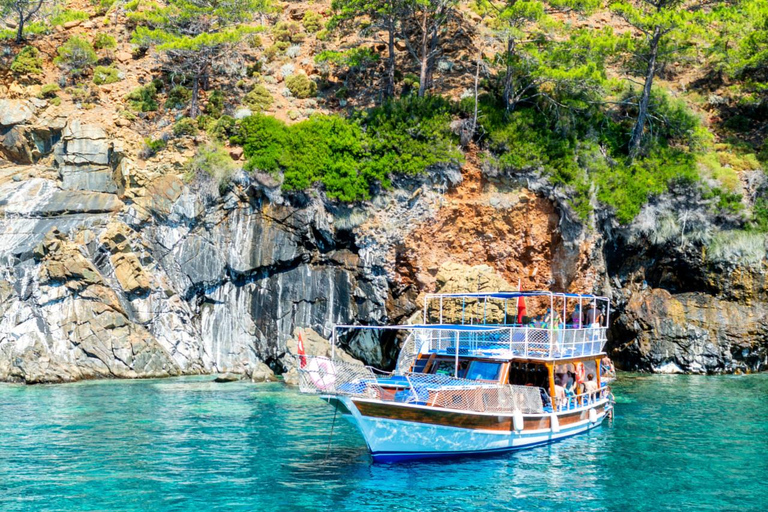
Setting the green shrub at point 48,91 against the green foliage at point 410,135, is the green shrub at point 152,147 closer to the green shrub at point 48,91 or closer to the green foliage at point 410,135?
the green shrub at point 48,91

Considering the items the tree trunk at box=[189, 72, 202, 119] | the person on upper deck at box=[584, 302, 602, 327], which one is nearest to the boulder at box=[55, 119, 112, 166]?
the tree trunk at box=[189, 72, 202, 119]

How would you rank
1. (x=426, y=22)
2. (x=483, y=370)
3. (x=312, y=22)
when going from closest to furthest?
(x=483, y=370) → (x=426, y=22) → (x=312, y=22)

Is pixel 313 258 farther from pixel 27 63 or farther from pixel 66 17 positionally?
pixel 66 17

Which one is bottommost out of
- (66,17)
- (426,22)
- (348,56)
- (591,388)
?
(591,388)

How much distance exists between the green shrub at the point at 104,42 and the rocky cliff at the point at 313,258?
1335 cm

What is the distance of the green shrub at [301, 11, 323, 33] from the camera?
178 ft

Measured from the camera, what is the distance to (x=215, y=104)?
45094 millimetres

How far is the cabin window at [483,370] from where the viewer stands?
21938 millimetres

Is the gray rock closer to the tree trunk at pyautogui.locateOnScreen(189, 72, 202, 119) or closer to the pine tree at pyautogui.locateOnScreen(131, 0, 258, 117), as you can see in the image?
the tree trunk at pyautogui.locateOnScreen(189, 72, 202, 119)

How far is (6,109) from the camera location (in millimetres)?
43062

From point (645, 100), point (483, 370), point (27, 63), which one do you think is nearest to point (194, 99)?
point (27, 63)

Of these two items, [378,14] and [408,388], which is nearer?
[408,388]

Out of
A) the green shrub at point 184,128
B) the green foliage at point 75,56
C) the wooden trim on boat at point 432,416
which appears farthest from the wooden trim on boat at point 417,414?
the green foliage at point 75,56

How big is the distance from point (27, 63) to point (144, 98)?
8.49 meters
